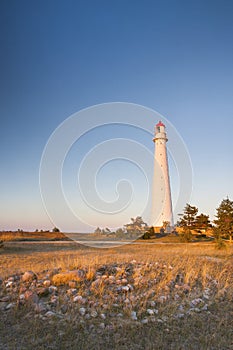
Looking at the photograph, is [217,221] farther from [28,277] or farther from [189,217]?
[28,277]

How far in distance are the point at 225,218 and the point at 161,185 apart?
42.8 ft

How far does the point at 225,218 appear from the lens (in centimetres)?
2347

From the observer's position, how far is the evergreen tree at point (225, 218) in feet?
76.7

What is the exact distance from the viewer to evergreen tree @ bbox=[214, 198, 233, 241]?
23391mm

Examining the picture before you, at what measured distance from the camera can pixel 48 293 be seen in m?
5.91

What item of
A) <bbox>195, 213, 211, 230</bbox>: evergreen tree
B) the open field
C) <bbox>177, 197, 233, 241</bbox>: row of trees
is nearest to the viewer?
the open field

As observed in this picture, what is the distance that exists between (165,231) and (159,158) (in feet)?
32.3

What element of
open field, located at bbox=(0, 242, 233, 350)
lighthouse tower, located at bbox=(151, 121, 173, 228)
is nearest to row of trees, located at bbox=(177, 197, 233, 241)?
lighthouse tower, located at bbox=(151, 121, 173, 228)

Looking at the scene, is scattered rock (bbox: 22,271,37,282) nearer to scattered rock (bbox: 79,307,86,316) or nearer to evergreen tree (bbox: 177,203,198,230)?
scattered rock (bbox: 79,307,86,316)

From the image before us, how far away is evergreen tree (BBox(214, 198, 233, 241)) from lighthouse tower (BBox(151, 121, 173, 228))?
10.7 metres

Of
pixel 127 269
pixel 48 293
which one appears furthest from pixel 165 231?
pixel 48 293

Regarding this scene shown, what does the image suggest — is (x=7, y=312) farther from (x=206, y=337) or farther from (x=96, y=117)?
(x=96, y=117)

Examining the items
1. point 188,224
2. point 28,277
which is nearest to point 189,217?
point 188,224

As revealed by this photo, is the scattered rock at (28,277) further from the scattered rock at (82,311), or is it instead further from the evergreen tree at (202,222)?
the evergreen tree at (202,222)
